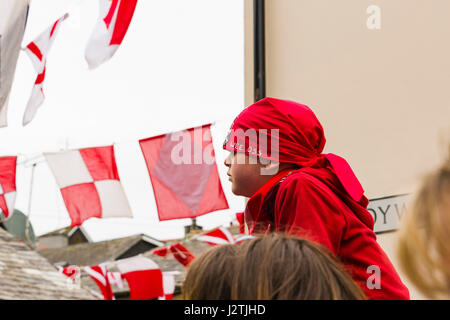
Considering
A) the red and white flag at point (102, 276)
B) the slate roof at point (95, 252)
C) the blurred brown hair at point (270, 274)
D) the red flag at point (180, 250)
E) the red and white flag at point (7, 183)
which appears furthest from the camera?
the slate roof at point (95, 252)

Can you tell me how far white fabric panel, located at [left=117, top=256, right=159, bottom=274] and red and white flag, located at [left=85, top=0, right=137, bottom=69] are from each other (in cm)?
484

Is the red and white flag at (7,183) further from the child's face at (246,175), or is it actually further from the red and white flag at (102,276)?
the child's face at (246,175)

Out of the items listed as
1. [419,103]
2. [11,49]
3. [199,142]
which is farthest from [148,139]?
[419,103]

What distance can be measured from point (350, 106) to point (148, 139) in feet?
12.8

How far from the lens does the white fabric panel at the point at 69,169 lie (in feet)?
24.4

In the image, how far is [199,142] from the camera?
7.49 metres

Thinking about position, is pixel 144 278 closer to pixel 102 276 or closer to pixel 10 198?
pixel 102 276

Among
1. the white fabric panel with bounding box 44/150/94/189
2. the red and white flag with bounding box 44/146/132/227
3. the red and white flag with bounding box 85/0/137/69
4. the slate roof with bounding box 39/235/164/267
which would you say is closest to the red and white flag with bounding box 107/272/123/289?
the red and white flag with bounding box 44/146/132/227

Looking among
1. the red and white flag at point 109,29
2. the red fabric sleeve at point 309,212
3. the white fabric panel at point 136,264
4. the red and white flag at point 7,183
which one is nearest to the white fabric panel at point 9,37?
the red and white flag at point 109,29

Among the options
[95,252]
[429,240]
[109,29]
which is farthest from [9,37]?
[95,252]

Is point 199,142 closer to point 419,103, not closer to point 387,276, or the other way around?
point 419,103

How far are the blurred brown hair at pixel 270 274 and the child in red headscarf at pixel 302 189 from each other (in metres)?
0.54

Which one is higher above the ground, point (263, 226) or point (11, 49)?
point (11, 49)

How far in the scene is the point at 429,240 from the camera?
30.2 inches
